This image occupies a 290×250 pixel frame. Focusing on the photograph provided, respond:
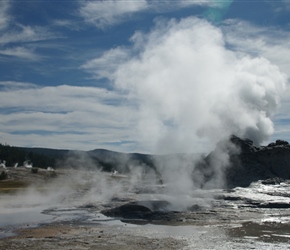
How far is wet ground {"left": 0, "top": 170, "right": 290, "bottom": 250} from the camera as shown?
2172 cm

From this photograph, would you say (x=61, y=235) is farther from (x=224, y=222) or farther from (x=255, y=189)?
(x=255, y=189)

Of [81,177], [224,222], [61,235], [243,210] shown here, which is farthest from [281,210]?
[81,177]

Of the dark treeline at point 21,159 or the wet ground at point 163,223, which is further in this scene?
the dark treeline at point 21,159

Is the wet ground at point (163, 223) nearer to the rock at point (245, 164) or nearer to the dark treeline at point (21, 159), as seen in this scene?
the rock at point (245, 164)

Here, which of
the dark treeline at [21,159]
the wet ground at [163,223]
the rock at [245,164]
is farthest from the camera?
the dark treeline at [21,159]

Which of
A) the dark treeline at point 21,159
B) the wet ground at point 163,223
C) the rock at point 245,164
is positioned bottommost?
the wet ground at point 163,223

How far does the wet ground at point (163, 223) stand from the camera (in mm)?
21719

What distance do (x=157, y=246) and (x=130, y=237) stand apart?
123 inches

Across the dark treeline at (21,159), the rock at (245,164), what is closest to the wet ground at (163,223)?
the rock at (245,164)

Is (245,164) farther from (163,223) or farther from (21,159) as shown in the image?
(21,159)

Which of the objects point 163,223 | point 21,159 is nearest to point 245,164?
point 163,223

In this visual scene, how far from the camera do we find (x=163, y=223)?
2958 centimetres

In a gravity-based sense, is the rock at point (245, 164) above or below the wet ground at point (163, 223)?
above

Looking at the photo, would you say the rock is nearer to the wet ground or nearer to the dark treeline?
the wet ground
